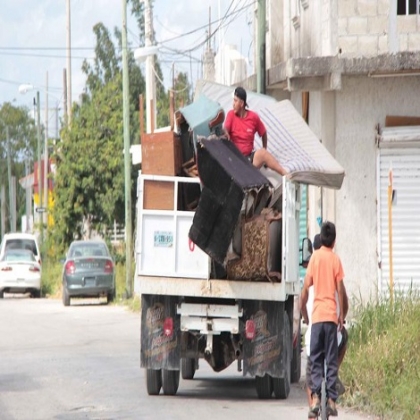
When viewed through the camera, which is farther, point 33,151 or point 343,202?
point 33,151

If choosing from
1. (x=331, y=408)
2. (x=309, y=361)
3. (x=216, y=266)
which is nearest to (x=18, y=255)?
(x=216, y=266)

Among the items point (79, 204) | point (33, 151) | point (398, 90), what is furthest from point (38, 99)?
point (33, 151)

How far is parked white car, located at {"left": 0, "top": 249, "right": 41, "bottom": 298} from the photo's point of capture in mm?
40094

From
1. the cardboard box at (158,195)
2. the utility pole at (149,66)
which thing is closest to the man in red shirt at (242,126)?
the cardboard box at (158,195)

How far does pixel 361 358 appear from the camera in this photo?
46.1ft

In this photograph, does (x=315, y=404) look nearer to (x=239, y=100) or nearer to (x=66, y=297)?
(x=239, y=100)

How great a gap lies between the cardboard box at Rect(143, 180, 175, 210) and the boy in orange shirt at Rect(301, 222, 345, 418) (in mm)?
2762

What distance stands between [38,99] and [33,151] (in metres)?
49.9

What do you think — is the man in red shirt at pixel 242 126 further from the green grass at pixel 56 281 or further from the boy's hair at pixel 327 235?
the green grass at pixel 56 281

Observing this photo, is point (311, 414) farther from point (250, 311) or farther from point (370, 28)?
point (370, 28)

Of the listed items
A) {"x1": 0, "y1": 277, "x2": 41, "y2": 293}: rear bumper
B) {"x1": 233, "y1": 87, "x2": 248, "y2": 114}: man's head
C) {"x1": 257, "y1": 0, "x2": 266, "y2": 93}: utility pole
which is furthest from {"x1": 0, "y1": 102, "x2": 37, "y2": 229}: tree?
{"x1": 233, "y1": 87, "x2": 248, "y2": 114}: man's head

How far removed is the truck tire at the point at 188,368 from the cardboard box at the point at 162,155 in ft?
9.66

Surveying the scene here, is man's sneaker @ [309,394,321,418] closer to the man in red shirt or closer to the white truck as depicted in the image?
the white truck

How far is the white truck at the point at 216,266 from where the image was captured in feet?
45.5
